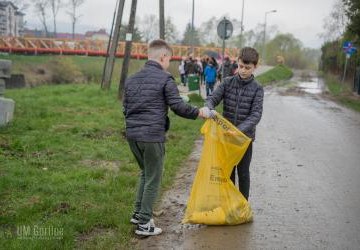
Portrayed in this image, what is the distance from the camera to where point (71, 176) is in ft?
22.6

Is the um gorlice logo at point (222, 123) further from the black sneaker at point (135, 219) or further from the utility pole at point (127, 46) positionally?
the utility pole at point (127, 46)

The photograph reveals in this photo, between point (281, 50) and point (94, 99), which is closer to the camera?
point (94, 99)

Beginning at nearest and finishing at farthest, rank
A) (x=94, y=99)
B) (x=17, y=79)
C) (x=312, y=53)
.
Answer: (x=94, y=99)
(x=17, y=79)
(x=312, y=53)

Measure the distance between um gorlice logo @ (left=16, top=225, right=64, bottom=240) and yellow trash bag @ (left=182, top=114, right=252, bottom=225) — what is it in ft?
4.39

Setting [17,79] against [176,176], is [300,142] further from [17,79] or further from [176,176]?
[17,79]

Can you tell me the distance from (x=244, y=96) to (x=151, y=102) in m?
1.13

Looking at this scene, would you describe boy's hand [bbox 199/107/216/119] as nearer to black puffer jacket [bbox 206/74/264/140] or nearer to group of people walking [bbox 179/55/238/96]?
black puffer jacket [bbox 206/74/264/140]

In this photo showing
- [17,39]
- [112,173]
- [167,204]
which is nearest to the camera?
[167,204]

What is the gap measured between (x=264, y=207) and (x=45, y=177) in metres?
2.91

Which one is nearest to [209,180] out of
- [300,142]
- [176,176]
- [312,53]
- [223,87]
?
[223,87]

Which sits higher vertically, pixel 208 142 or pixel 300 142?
pixel 208 142

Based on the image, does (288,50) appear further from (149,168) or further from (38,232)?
(38,232)

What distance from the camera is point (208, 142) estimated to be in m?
5.25

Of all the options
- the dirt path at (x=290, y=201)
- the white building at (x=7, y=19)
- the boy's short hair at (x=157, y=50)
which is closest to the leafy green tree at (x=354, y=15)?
the dirt path at (x=290, y=201)
